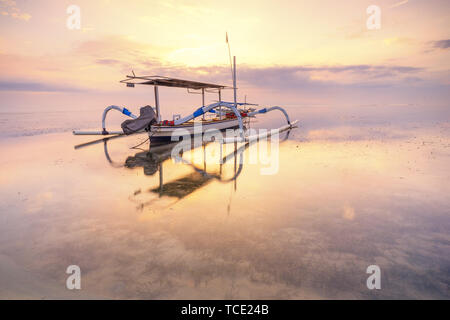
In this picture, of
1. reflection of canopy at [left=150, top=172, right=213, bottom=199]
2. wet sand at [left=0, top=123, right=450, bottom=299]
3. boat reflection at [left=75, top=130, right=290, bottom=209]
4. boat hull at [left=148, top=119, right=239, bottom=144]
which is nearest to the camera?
wet sand at [left=0, top=123, right=450, bottom=299]

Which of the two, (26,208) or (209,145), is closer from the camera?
(26,208)

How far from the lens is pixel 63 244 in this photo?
17.8ft

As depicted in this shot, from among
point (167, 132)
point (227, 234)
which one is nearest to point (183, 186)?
point (227, 234)

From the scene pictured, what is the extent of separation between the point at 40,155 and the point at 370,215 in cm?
1917

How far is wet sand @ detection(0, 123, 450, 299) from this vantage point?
4121 millimetres

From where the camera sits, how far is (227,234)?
5.78 meters

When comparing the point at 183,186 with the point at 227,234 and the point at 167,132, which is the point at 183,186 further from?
Answer: the point at 167,132

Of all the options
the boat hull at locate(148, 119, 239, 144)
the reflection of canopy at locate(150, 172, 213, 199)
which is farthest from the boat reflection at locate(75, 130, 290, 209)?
the boat hull at locate(148, 119, 239, 144)

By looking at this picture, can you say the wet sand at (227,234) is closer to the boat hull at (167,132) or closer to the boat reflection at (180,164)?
the boat reflection at (180,164)

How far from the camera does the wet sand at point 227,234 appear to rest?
4121 mm

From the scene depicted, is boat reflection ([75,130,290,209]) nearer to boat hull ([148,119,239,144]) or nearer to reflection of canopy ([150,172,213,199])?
reflection of canopy ([150,172,213,199])

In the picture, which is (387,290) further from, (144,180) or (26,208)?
(26,208)
